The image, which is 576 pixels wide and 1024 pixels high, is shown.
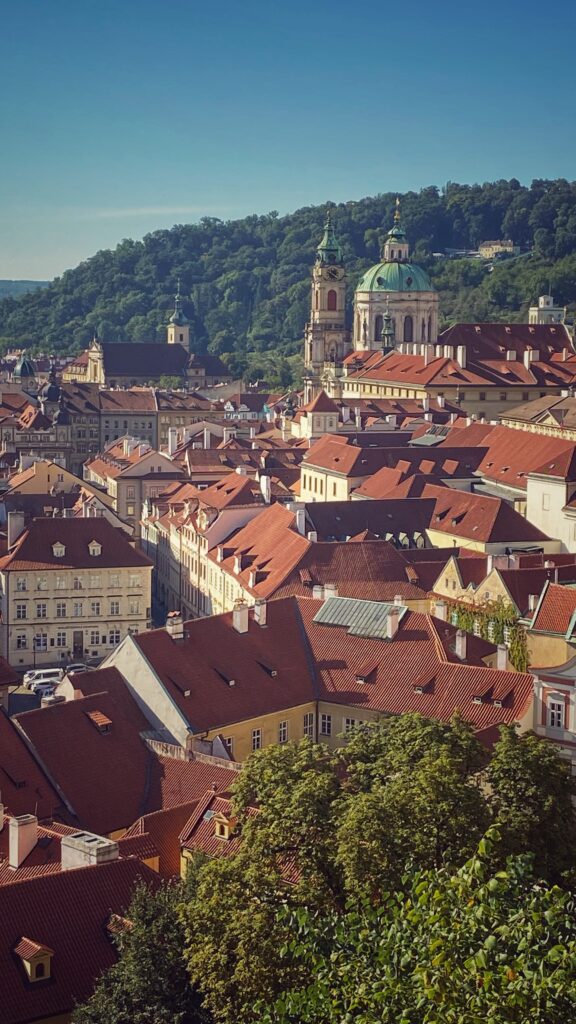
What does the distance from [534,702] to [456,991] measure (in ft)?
80.3

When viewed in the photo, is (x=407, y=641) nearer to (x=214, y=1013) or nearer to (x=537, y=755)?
(x=537, y=755)

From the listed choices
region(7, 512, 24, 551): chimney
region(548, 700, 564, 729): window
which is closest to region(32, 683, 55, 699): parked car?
region(7, 512, 24, 551): chimney

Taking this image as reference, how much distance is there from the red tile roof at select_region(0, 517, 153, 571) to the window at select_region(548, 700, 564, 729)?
27961mm

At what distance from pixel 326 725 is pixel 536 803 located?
16.4 metres

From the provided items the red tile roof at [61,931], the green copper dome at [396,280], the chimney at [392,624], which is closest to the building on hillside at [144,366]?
the green copper dome at [396,280]

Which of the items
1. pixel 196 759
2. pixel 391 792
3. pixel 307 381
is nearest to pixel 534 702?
pixel 196 759

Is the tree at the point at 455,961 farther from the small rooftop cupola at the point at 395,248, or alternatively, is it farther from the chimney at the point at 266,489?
the small rooftop cupola at the point at 395,248

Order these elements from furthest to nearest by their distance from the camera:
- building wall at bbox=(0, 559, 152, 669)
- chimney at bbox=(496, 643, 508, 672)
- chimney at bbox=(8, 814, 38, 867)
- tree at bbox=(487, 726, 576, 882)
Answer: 1. building wall at bbox=(0, 559, 152, 669)
2. chimney at bbox=(496, 643, 508, 672)
3. chimney at bbox=(8, 814, 38, 867)
4. tree at bbox=(487, 726, 576, 882)

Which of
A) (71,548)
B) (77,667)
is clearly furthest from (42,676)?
(71,548)

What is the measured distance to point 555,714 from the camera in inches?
1719

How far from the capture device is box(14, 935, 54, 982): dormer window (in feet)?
95.6

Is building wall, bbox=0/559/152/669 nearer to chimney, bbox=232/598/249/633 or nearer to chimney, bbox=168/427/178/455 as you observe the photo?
chimney, bbox=232/598/249/633

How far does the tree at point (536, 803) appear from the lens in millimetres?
31000

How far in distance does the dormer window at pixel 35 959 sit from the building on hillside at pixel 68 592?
122 feet
